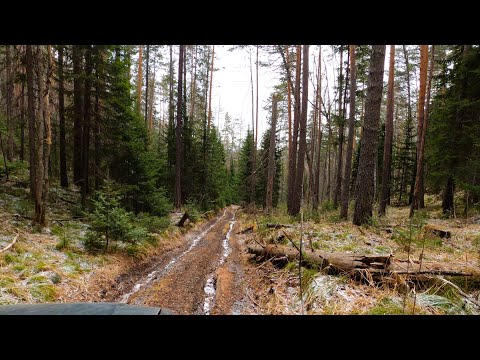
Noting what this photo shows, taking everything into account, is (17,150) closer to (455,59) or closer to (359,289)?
(359,289)

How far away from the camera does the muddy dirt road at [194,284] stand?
15.8 ft

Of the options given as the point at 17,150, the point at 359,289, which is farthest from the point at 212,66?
the point at 359,289

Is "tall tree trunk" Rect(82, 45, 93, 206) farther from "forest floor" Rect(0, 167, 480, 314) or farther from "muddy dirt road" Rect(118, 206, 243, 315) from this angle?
"muddy dirt road" Rect(118, 206, 243, 315)

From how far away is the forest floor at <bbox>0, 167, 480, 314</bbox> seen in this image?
3.59 meters

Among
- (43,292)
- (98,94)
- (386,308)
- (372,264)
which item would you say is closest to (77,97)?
(98,94)

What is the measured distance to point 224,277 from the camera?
245 inches

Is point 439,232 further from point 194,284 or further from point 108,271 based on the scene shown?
point 108,271

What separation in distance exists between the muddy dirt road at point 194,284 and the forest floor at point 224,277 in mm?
21

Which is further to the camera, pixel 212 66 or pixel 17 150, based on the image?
pixel 212 66

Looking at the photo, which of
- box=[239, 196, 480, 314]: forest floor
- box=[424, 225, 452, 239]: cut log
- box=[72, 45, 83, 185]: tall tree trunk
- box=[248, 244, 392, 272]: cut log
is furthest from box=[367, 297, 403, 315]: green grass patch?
box=[72, 45, 83, 185]: tall tree trunk

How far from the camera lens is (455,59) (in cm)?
1359

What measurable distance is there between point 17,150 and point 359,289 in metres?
27.4

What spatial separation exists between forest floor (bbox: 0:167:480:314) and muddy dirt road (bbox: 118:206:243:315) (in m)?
0.02

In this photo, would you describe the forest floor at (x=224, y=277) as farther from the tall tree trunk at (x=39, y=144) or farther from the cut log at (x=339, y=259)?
the tall tree trunk at (x=39, y=144)
